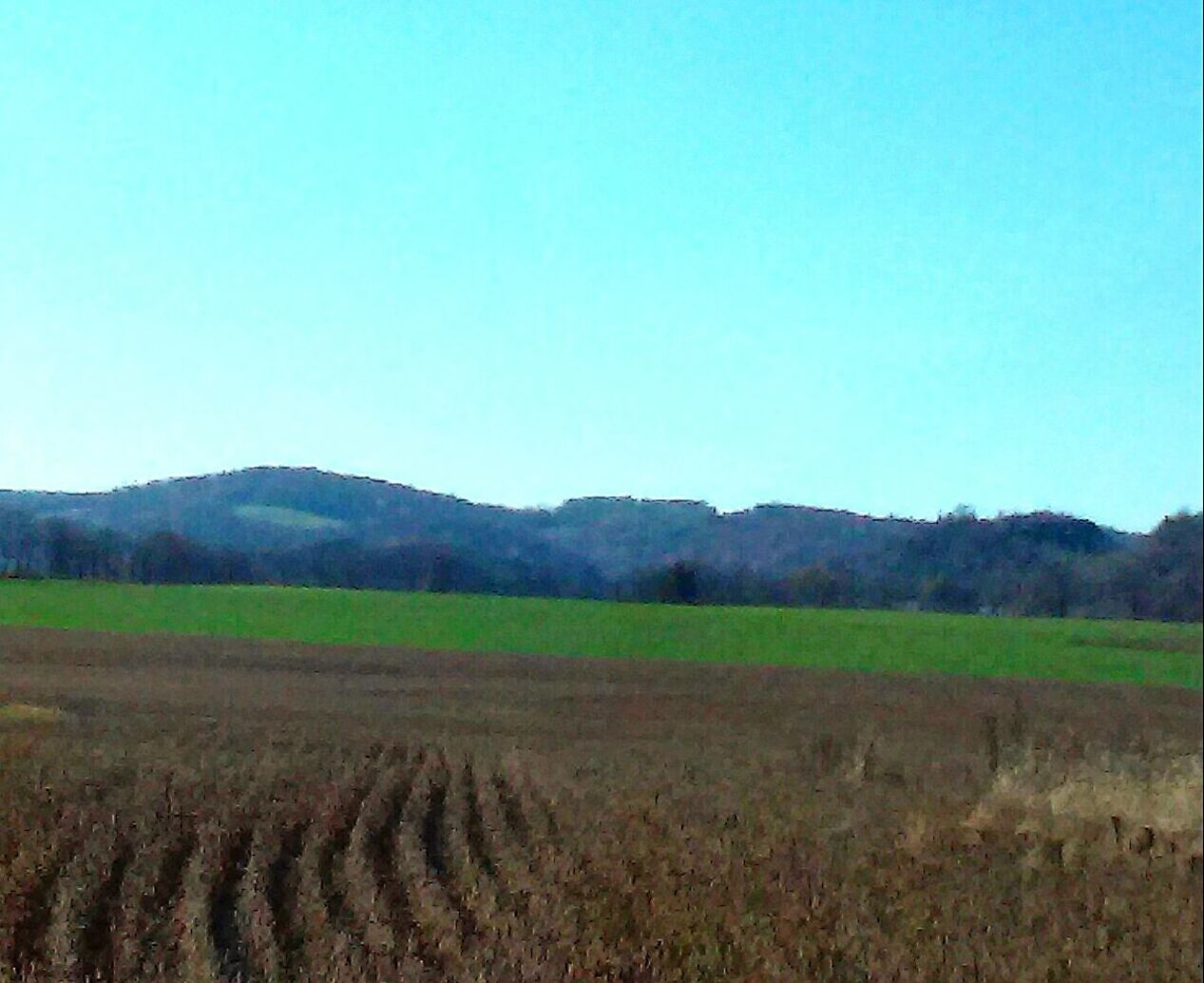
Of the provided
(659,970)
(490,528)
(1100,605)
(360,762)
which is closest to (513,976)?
(659,970)

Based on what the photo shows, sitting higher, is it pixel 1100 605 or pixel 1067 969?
pixel 1100 605

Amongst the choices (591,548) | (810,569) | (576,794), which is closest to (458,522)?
(591,548)

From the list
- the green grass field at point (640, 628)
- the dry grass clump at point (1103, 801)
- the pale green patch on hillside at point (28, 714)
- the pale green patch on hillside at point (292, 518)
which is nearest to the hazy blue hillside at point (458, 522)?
the pale green patch on hillside at point (292, 518)

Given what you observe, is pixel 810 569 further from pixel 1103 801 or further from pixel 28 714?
pixel 28 714

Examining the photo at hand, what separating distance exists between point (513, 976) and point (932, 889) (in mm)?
1070

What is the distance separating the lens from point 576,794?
3.70 m

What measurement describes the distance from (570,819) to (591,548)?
0.75 m

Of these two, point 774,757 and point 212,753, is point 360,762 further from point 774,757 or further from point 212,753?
point 774,757

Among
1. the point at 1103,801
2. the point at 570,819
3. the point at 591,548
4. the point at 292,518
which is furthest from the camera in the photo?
the point at 292,518

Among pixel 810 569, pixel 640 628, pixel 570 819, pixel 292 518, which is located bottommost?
pixel 570 819

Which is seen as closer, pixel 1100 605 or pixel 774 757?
pixel 1100 605

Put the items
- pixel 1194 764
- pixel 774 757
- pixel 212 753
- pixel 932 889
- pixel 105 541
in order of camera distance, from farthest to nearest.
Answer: pixel 105 541 < pixel 212 753 < pixel 774 757 < pixel 932 889 < pixel 1194 764

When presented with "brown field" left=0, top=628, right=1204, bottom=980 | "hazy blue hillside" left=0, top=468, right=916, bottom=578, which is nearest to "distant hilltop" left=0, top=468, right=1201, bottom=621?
"hazy blue hillside" left=0, top=468, right=916, bottom=578

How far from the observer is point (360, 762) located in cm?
385
